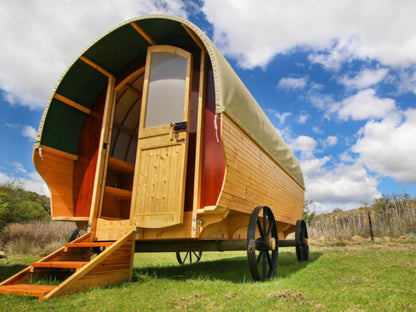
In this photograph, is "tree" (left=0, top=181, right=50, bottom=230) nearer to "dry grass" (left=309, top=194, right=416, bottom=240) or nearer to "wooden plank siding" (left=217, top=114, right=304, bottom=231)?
"wooden plank siding" (left=217, top=114, right=304, bottom=231)

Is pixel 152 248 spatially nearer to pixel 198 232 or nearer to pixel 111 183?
pixel 198 232

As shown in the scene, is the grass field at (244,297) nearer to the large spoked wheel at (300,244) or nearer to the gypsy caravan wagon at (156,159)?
the gypsy caravan wagon at (156,159)

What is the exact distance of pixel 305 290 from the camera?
129 inches

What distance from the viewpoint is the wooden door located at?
423 cm

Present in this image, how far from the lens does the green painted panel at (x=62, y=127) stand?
5289 millimetres

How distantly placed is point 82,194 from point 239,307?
3.85 meters

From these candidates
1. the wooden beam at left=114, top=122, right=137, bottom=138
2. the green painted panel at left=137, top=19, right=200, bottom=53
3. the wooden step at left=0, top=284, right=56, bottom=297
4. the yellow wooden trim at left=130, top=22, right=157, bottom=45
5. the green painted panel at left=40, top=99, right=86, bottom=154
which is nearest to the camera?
the wooden step at left=0, top=284, right=56, bottom=297

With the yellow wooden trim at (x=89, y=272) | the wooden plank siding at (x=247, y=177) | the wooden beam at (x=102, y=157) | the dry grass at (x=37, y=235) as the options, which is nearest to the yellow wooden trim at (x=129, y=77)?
the wooden beam at (x=102, y=157)

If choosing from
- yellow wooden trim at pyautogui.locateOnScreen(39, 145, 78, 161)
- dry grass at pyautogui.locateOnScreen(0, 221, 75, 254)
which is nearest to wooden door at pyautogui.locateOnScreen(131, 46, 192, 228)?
yellow wooden trim at pyautogui.locateOnScreen(39, 145, 78, 161)

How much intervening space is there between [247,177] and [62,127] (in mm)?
3470

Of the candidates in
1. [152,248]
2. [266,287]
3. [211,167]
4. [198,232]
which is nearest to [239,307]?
[266,287]

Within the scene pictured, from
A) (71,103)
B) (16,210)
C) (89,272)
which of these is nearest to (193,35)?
(71,103)

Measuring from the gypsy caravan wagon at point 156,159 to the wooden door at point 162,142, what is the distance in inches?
0.7

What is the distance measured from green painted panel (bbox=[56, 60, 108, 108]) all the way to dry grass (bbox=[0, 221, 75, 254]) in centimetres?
741
